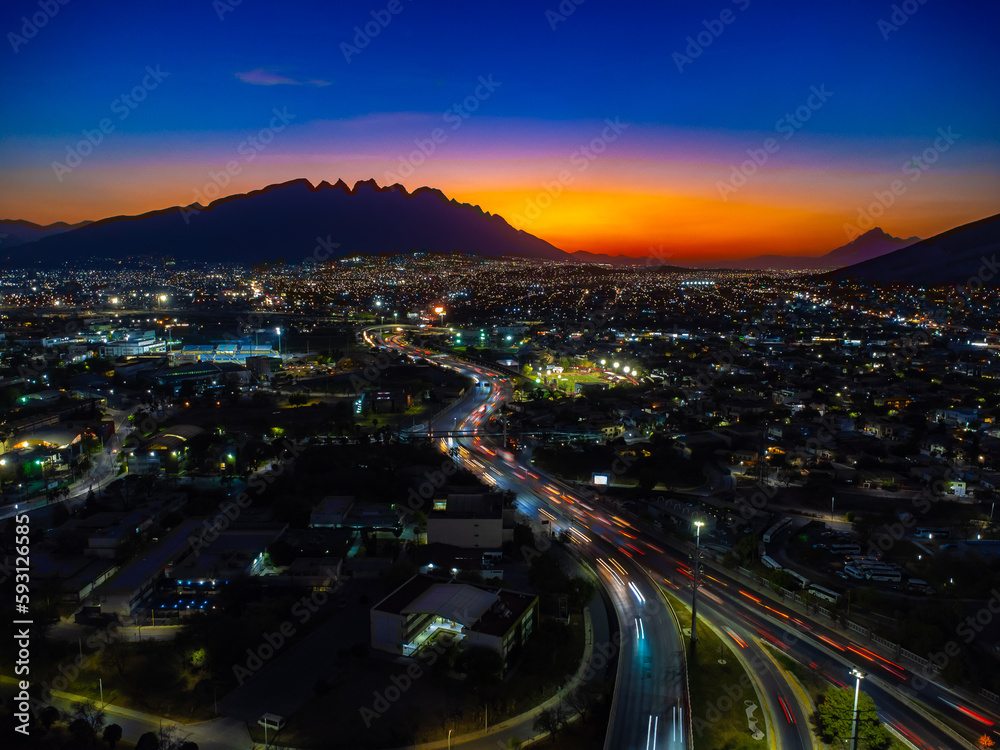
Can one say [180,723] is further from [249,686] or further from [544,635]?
[544,635]

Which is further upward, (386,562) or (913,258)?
(913,258)

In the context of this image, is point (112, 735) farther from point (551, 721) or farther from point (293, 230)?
point (293, 230)

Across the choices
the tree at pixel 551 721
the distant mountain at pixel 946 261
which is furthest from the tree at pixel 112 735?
the distant mountain at pixel 946 261

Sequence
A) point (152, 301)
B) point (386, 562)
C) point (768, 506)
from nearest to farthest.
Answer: point (386, 562) < point (768, 506) < point (152, 301)

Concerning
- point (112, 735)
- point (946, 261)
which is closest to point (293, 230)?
point (946, 261)

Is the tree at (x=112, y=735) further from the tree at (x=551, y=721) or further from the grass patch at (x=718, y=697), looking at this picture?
the grass patch at (x=718, y=697)

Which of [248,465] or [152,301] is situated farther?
[152,301]

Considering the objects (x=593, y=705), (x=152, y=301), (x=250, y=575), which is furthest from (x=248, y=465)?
(x=152, y=301)

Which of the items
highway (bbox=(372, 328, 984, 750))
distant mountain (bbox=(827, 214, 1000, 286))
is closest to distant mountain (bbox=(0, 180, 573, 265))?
distant mountain (bbox=(827, 214, 1000, 286))
